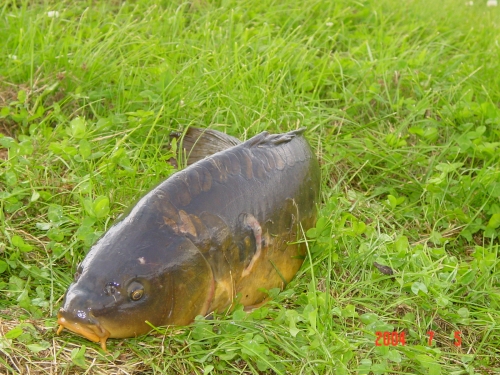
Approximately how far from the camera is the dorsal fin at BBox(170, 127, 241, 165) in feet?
12.6

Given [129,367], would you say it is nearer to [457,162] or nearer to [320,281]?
[320,281]

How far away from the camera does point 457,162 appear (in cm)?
468

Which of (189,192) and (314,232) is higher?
(189,192)

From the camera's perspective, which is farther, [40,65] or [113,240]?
[40,65]

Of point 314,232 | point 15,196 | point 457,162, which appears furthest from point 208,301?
point 457,162

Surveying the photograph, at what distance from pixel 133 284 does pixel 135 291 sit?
3cm

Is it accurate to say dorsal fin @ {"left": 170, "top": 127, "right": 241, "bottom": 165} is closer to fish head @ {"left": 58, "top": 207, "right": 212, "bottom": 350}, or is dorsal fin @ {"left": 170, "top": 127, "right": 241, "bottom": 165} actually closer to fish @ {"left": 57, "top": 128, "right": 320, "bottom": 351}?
fish @ {"left": 57, "top": 128, "right": 320, "bottom": 351}

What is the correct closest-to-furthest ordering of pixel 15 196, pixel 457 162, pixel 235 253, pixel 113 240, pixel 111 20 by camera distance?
pixel 113 240 < pixel 235 253 < pixel 15 196 < pixel 457 162 < pixel 111 20

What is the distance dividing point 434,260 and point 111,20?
2958 millimetres

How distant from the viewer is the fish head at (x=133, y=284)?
272 cm
